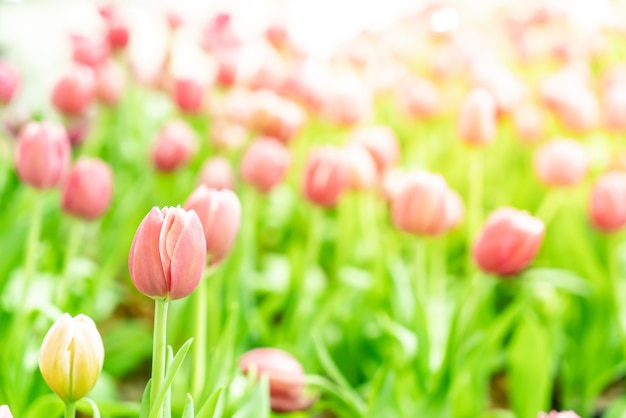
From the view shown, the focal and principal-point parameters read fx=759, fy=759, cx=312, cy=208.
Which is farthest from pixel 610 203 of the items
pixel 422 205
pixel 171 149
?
pixel 171 149

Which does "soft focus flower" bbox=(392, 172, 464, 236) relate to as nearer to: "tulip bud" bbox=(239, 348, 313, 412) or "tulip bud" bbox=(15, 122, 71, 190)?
"tulip bud" bbox=(239, 348, 313, 412)

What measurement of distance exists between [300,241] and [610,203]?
0.44 m

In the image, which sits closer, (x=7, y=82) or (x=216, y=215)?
(x=216, y=215)

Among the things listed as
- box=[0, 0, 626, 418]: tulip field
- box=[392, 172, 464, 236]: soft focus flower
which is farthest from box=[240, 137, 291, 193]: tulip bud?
box=[392, 172, 464, 236]: soft focus flower

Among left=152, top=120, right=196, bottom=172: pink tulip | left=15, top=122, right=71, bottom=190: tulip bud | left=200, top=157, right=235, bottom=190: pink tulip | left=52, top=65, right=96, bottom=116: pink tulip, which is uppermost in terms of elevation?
left=52, top=65, right=96, bottom=116: pink tulip

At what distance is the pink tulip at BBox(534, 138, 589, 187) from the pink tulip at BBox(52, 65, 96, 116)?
22.0 inches

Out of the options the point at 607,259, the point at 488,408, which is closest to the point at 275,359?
the point at 488,408

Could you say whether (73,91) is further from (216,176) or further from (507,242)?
(507,242)

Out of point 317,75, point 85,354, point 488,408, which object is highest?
point 317,75

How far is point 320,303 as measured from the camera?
0.88 meters

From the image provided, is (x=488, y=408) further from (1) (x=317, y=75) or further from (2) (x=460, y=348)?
(1) (x=317, y=75)

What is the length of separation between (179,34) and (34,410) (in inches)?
35.8

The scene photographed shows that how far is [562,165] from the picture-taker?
0.93 m

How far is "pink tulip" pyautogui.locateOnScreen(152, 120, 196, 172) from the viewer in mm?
884
